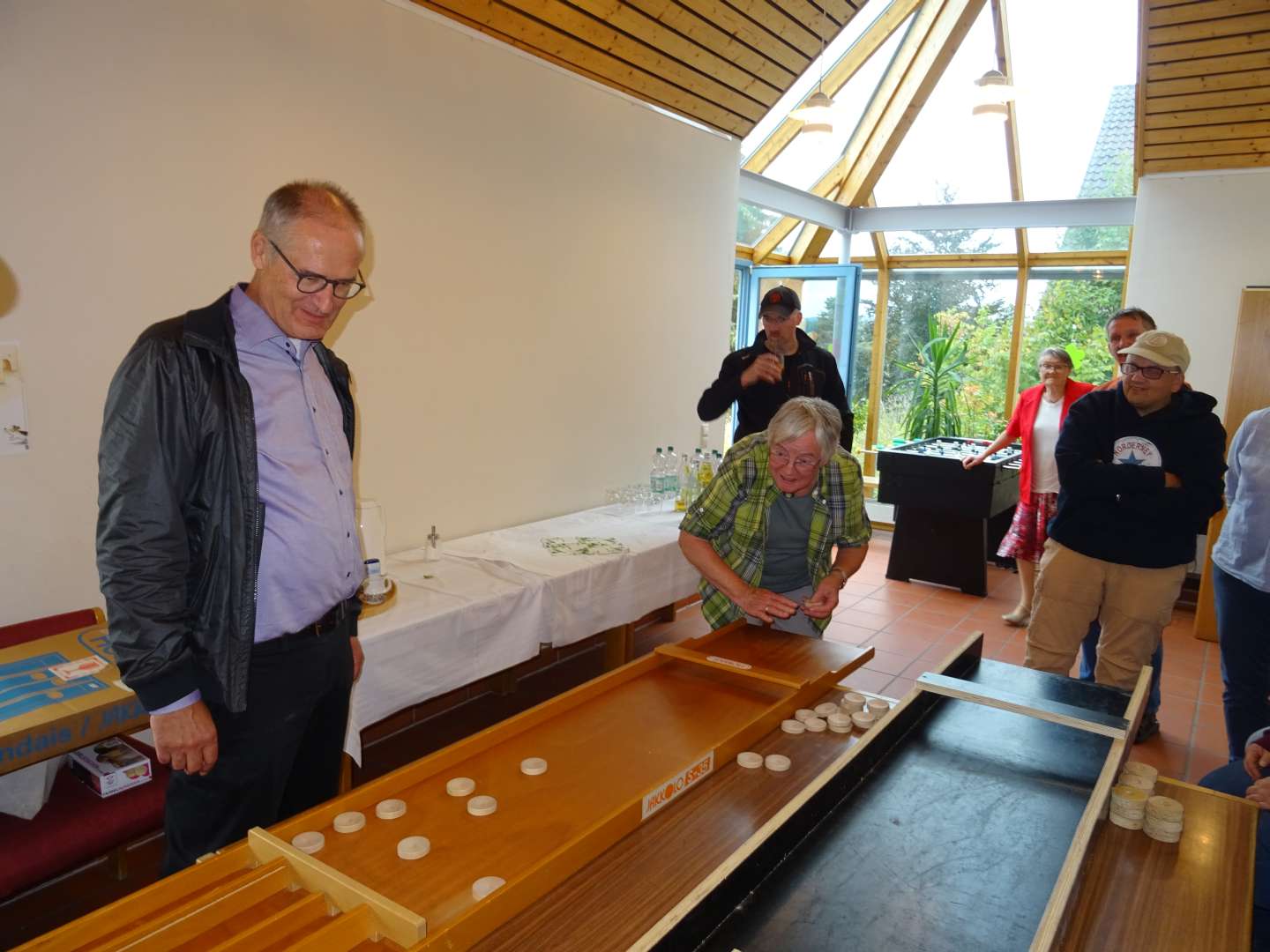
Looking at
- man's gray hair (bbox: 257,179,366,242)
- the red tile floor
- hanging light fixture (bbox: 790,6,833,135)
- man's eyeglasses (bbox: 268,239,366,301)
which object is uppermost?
hanging light fixture (bbox: 790,6,833,135)

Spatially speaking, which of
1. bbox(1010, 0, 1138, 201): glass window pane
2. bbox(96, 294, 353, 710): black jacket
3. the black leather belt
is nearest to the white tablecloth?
the black leather belt

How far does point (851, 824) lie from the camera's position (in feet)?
4.60

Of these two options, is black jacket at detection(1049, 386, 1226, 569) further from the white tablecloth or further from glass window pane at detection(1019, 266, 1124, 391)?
glass window pane at detection(1019, 266, 1124, 391)

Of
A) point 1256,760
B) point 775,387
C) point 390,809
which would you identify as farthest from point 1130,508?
point 390,809

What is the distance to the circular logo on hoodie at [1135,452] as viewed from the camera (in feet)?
9.06

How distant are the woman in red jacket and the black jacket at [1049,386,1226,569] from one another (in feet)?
6.05

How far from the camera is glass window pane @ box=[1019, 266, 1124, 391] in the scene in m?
7.01

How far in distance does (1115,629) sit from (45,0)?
12.3ft

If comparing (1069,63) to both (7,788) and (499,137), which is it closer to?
(499,137)

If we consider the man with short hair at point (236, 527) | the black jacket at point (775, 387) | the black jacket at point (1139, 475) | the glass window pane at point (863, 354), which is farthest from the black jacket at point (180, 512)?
the glass window pane at point (863, 354)

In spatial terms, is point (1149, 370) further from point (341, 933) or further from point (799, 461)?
point (341, 933)

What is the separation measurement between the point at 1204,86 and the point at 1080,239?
7.68 feet

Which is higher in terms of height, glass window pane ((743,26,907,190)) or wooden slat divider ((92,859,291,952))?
glass window pane ((743,26,907,190))

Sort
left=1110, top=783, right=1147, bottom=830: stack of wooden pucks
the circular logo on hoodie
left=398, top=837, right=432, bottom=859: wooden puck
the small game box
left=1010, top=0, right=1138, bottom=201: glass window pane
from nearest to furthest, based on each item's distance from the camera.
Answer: left=398, top=837, right=432, bottom=859: wooden puck → left=1110, top=783, right=1147, bottom=830: stack of wooden pucks → the small game box → the circular logo on hoodie → left=1010, top=0, right=1138, bottom=201: glass window pane
